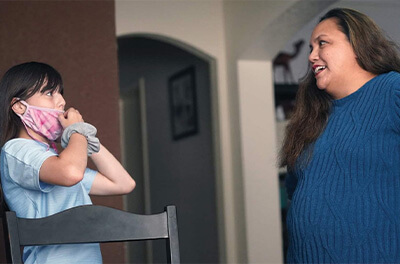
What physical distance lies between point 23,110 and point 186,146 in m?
3.62

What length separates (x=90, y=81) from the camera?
10.2 ft

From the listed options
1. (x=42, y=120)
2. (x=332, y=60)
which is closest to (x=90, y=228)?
(x=42, y=120)

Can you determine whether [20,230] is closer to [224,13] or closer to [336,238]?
[336,238]

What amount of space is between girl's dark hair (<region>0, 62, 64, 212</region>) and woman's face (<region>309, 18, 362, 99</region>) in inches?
33.9

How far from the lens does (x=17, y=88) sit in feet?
5.63

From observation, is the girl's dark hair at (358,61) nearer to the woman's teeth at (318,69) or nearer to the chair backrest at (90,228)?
the woman's teeth at (318,69)

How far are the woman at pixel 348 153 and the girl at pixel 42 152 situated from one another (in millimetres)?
647

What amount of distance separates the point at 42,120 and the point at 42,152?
13 centimetres

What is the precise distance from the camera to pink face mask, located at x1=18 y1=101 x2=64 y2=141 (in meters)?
1.71

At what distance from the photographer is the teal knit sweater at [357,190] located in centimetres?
173

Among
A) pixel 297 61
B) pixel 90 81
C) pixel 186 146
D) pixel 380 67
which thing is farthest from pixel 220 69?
pixel 380 67

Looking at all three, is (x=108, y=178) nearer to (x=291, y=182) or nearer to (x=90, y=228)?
(x=90, y=228)

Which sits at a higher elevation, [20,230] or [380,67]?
[380,67]

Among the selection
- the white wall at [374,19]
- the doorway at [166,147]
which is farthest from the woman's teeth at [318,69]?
the white wall at [374,19]
